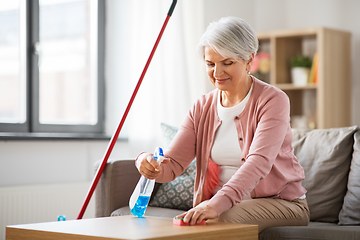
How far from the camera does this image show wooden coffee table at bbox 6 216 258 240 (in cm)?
115

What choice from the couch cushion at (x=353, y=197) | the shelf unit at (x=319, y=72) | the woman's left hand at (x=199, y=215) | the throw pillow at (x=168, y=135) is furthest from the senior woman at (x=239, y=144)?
the shelf unit at (x=319, y=72)

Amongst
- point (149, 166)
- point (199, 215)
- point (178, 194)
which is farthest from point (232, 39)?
point (178, 194)

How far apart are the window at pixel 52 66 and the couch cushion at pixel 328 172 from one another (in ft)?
5.72

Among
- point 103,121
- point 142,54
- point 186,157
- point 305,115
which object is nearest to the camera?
point 186,157

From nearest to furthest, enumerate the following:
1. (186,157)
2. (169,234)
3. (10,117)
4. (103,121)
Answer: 1. (169,234)
2. (186,157)
3. (10,117)
4. (103,121)

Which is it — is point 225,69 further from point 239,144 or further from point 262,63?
point 262,63

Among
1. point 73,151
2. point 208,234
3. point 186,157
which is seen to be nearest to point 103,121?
point 73,151

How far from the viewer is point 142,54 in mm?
3209

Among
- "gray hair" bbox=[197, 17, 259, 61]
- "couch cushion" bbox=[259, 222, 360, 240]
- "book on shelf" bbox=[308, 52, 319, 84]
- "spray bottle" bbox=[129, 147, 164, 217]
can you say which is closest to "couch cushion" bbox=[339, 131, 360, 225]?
"couch cushion" bbox=[259, 222, 360, 240]

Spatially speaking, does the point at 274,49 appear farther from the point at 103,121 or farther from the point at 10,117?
the point at 10,117

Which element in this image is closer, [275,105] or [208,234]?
[208,234]

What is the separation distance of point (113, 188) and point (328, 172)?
3.07 ft

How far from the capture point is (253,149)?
62.3 inches

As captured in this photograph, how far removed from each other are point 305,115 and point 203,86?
0.91 metres
